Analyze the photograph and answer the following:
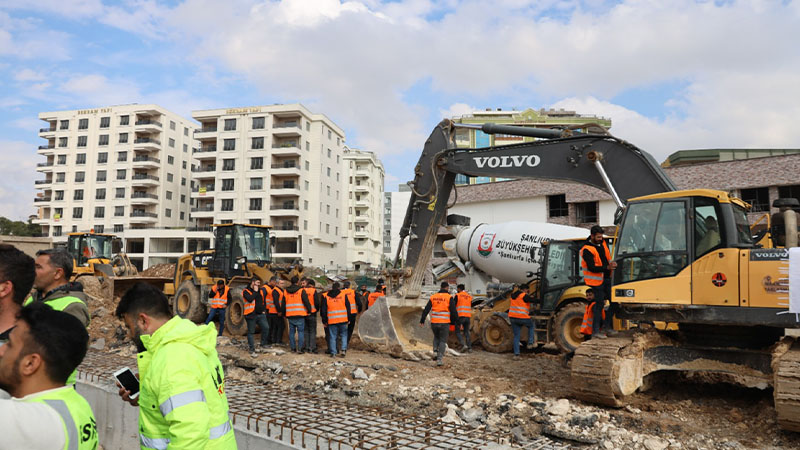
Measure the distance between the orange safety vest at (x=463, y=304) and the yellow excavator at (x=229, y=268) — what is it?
5.32 metres

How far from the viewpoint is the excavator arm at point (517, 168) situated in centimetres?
880

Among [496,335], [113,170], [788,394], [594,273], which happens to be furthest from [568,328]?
[113,170]

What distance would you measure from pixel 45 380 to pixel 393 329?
29.8 feet

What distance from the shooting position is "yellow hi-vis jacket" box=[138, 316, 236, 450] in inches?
106

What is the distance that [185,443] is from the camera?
104 inches

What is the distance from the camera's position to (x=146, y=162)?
59.1 m

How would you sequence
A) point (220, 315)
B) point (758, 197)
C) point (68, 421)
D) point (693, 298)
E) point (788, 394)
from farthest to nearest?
1. point (758, 197)
2. point (220, 315)
3. point (693, 298)
4. point (788, 394)
5. point (68, 421)

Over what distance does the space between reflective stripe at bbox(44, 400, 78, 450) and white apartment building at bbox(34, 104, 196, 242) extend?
61.0 meters

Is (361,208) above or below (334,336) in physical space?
above

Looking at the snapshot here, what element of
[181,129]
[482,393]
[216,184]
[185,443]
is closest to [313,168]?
[216,184]

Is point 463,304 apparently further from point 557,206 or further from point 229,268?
point 557,206

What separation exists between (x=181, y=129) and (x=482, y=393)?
62.4 meters

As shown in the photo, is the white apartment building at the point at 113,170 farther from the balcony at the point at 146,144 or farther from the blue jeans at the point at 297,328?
the blue jeans at the point at 297,328

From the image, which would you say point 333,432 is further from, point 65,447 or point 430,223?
point 430,223
